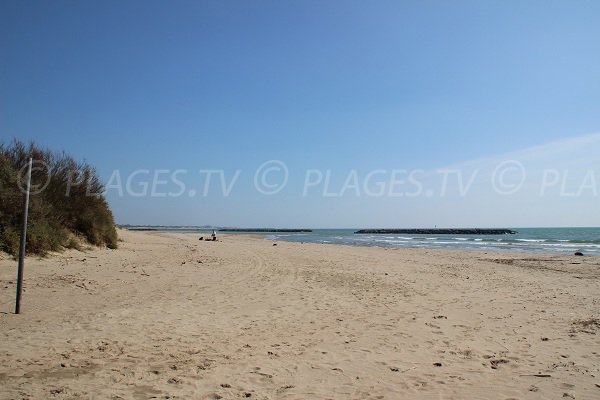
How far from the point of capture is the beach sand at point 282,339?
433 centimetres

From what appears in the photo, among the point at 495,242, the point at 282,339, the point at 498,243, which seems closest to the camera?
the point at 282,339

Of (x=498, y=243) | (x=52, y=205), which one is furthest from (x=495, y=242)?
(x=52, y=205)

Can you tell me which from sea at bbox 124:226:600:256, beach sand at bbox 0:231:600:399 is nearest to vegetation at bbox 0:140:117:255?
beach sand at bbox 0:231:600:399

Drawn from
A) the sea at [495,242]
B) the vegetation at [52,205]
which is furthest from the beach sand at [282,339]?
the sea at [495,242]

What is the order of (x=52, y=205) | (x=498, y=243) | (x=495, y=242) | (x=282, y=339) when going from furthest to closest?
(x=495, y=242) → (x=498, y=243) → (x=52, y=205) → (x=282, y=339)

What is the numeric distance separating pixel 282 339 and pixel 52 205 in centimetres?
1330

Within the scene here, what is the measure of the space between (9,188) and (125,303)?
7.71 metres

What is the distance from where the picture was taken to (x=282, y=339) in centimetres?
612

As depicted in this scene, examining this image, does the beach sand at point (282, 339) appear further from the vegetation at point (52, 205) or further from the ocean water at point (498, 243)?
the ocean water at point (498, 243)

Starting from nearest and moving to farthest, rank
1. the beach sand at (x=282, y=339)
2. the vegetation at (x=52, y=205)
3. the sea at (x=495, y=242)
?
the beach sand at (x=282, y=339) < the vegetation at (x=52, y=205) < the sea at (x=495, y=242)

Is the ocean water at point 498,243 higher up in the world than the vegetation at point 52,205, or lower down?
lower down

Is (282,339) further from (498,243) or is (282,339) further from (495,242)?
(495,242)

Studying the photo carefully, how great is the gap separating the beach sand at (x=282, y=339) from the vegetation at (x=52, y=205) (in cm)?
147

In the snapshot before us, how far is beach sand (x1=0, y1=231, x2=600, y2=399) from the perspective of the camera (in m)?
4.33
